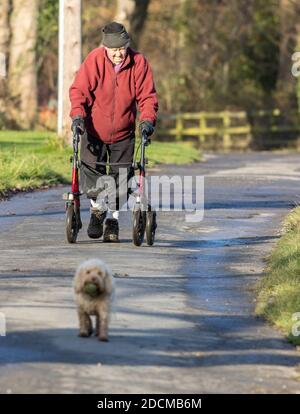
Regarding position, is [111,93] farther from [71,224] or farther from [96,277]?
[96,277]

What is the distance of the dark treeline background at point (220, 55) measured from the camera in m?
46.2

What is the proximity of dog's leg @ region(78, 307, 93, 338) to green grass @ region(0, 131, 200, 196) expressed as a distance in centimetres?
947

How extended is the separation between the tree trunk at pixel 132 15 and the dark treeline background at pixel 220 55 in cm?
585

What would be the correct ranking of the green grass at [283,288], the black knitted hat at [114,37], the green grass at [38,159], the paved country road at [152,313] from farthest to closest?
the green grass at [38,159]
the black knitted hat at [114,37]
the green grass at [283,288]
the paved country road at [152,313]

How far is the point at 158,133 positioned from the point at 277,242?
3309cm

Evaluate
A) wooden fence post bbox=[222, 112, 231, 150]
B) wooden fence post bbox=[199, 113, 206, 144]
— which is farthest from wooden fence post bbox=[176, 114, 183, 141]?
wooden fence post bbox=[222, 112, 231, 150]

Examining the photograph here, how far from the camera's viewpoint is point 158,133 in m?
46.2

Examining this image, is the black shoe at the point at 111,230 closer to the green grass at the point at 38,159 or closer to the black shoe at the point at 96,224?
the black shoe at the point at 96,224

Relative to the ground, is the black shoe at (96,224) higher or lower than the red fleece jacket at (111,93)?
lower

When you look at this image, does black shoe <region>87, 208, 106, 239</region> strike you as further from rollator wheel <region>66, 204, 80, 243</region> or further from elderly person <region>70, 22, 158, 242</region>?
rollator wheel <region>66, 204, 80, 243</region>

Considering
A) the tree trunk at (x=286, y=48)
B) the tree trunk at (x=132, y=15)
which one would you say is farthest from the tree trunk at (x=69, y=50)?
the tree trunk at (x=286, y=48)

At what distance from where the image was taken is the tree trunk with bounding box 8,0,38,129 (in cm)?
3719
